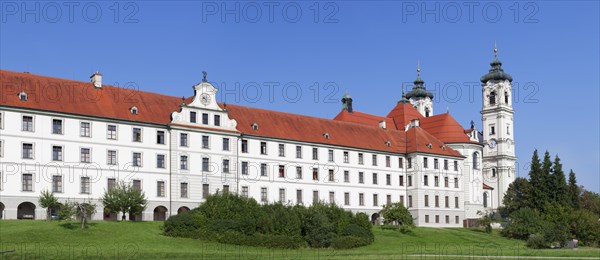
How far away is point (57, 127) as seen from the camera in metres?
64.4

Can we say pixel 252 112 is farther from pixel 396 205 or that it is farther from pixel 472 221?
pixel 472 221

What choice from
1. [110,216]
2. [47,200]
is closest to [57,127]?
[47,200]

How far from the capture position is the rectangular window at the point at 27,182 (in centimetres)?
6205

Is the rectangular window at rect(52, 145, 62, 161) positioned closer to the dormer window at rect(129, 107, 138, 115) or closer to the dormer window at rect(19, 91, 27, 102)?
the dormer window at rect(19, 91, 27, 102)

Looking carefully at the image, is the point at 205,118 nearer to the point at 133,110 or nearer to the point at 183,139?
the point at 183,139

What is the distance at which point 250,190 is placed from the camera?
251 feet

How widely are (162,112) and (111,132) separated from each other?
6.44 meters

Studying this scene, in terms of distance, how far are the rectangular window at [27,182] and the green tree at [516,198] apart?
191ft

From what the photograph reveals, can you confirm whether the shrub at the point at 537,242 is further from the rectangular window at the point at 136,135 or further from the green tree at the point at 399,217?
the rectangular window at the point at 136,135

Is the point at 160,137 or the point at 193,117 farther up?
the point at 193,117

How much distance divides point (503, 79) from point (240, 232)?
271 ft

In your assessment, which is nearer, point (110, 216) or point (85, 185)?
point (85, 185)

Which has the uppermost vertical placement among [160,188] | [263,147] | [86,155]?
[263,147]

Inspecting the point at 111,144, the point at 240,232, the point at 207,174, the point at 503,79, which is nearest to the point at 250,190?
the point at 207,174
